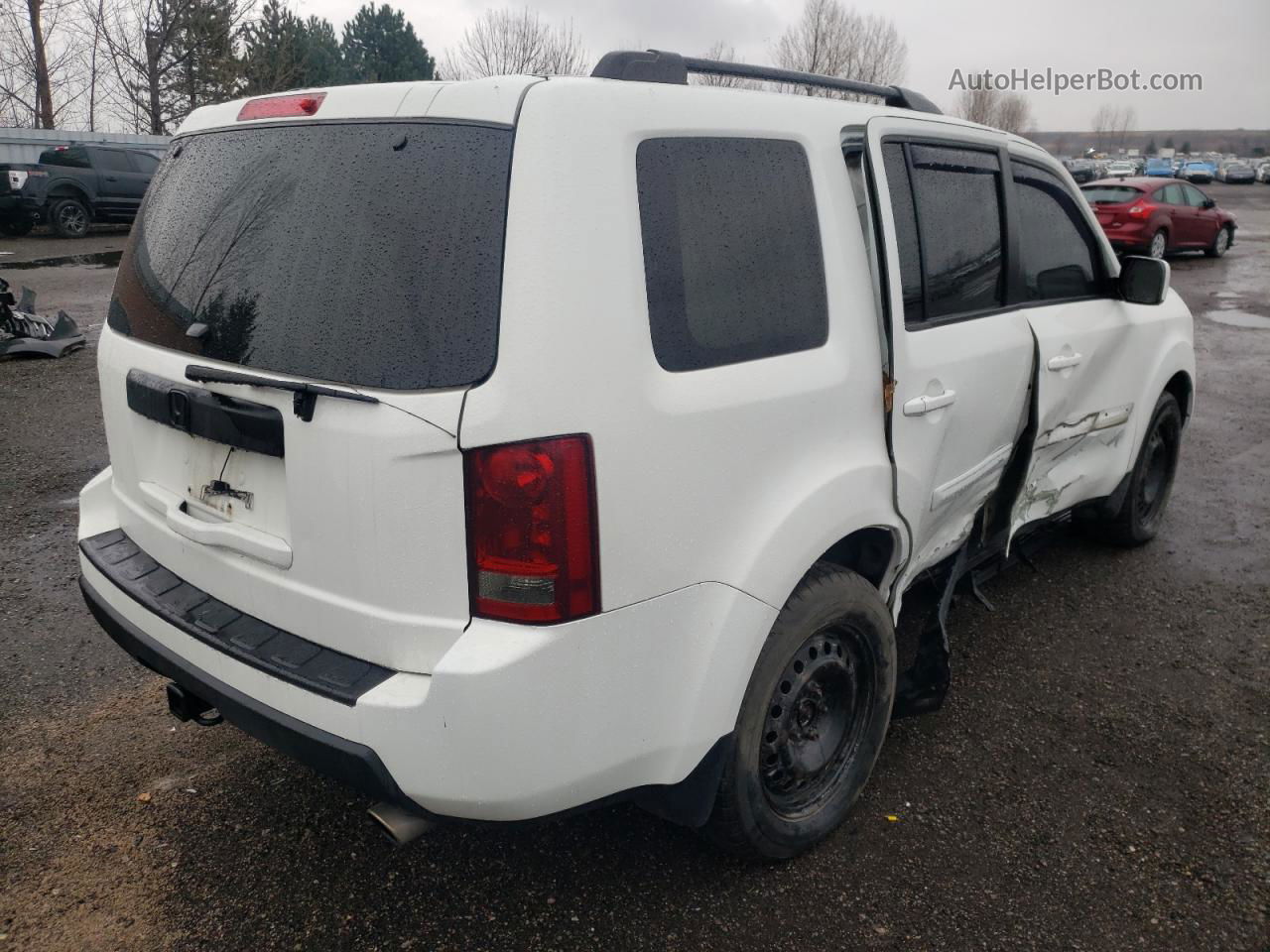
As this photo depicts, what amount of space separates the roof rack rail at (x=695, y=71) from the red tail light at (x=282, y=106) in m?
0.64

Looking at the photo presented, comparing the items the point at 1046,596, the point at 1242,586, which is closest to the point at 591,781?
the point at 1046,596

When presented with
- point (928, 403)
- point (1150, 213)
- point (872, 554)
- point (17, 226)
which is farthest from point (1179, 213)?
point (17, 226)

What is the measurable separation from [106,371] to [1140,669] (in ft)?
12.0

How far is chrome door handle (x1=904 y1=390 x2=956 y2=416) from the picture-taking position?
2.76 m

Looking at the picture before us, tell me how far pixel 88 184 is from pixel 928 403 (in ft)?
73.8

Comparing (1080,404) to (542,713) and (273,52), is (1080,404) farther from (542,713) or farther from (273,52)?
(273,52)

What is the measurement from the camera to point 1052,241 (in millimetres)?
3795

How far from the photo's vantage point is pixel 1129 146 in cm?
14800

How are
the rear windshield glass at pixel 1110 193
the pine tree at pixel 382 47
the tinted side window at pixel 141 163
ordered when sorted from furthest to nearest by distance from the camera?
1. the pine tree at pixel 382 47
2. the tinted side window at pixel 141 163
3. the rear windshield glass at pixel 1110 193

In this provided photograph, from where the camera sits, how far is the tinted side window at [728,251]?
2111 millimetres

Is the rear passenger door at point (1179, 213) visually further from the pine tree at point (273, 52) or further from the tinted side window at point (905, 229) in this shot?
the pine tree at point (273, 52)

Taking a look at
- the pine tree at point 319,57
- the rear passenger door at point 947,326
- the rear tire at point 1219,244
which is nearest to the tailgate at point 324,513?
the rear passenger door at point 947,326

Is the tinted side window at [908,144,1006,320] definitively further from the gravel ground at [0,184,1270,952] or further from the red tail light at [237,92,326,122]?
the red tail light at [237,92,326,122]

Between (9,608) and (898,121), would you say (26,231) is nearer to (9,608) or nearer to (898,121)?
(9,608)
